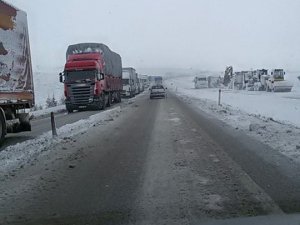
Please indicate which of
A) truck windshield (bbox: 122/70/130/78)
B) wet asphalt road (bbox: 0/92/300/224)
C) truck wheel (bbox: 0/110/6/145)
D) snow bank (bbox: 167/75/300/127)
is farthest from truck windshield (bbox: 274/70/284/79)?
truck wheel (bbox: 0/110/6/145)

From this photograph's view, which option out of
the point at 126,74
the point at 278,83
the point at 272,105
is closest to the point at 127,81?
the point at 126,74

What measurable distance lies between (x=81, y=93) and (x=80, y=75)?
4.45 ft

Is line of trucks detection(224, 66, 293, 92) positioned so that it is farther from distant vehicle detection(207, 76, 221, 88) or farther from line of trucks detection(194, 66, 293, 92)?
distant vehicle detection(207, 76, 221, 88)

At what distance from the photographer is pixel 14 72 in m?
14.6

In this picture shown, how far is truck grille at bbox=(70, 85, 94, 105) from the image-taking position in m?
33.3

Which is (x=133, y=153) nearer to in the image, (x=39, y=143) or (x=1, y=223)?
(x=39, y=143)

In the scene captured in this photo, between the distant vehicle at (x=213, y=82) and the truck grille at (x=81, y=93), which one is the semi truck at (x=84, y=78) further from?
the distant vehicle at (x=213, y=82)

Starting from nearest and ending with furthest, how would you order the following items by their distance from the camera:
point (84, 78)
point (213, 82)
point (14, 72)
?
point (14, 72) → point (84, 78) → point (213, 82)

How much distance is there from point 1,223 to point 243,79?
81010mm

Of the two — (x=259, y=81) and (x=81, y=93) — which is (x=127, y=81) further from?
(x=81, y=93)

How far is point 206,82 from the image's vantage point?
105938 millimetres

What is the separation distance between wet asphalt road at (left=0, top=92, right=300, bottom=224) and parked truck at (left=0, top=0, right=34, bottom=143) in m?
3.02

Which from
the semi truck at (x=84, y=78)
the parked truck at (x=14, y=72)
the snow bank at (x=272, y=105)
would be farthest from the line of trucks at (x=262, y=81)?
the parked truck at (x=14, y=72)

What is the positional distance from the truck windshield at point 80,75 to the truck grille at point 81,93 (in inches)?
24.9
